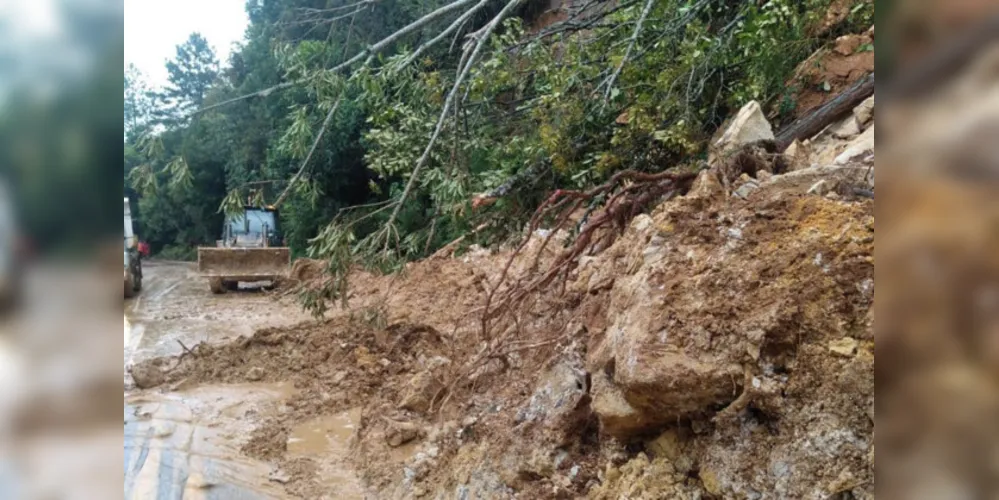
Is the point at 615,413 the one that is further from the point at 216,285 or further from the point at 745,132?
the point at 216,285

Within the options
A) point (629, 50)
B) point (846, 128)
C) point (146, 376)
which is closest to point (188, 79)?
point (146, 376)

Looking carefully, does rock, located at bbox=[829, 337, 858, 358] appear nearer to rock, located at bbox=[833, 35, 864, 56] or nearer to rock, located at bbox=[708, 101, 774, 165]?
rock, located at bbox=[708, 101, 774, 165]

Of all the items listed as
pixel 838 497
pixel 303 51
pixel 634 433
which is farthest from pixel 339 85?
pixel 838 497

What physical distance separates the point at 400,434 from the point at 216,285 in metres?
6.43

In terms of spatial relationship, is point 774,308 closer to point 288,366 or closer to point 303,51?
point 303,51

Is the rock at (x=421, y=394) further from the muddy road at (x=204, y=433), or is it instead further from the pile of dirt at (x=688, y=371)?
the muddy road at (x=204, y=433)

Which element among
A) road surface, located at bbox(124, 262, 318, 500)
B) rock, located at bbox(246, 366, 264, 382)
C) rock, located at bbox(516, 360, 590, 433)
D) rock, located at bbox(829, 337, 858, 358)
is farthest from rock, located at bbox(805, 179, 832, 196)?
rock, located at bbox(246, 366, 264, 382)

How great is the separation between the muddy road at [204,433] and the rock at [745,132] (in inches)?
92.9

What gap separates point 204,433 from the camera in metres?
3.71

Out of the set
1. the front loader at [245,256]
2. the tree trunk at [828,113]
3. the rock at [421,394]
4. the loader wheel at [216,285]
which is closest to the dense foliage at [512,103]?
the tree trunk at [828,113]

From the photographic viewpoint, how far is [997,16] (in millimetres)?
292

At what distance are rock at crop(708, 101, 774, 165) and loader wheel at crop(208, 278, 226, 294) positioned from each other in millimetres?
7713

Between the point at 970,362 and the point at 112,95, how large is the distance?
65 centimetres

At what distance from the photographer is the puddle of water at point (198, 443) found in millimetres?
2932
